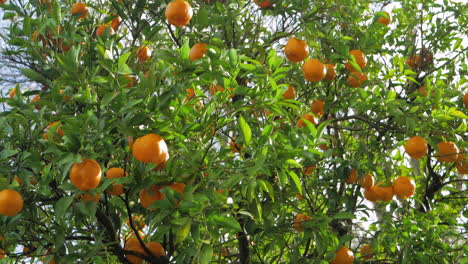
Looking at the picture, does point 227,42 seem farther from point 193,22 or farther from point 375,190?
point 375,190

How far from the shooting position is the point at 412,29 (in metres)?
4.76

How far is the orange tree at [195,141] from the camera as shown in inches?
87.6

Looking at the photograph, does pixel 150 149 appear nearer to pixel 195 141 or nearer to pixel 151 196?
pixel 151 196

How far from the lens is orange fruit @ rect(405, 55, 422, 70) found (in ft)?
15.0

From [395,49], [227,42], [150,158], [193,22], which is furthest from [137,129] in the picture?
[395,49]

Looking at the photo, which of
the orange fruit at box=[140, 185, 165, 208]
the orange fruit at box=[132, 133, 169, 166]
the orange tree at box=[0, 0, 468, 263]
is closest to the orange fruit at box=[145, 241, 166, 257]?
the orange tree at box=[0, 0, 468, 263]

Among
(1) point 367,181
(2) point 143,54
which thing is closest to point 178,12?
(2) point 143,54

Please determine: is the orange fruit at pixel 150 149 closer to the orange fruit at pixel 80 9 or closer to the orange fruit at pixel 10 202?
the orange fruit at pixel 10 202

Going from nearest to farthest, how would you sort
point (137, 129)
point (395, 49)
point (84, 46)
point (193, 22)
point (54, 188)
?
point (137, 129) → point (54, 188) → point (84, 46) → point (193, 22) → point (395, 49)

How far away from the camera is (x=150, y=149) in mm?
2107

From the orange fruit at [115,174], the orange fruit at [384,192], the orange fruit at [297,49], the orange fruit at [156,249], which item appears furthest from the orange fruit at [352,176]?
the orange fruit at [115,174]

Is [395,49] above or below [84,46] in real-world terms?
above

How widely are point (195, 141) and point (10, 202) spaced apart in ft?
2.73

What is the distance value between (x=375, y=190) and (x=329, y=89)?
721mm
